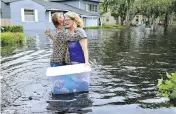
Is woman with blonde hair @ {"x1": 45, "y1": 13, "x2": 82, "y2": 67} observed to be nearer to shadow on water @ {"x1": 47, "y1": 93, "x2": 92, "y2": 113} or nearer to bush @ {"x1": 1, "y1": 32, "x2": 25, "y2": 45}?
shadow on water @ {"x1": 47, "y1": 93, "x2": 92, "y2": 113}

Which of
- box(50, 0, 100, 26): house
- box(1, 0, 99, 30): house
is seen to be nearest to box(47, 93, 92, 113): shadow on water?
box(1, 0, 99, 30): house

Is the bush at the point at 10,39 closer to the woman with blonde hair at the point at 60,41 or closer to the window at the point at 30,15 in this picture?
the woman with blonde hair at the point at 60,41

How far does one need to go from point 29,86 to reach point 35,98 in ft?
4.01

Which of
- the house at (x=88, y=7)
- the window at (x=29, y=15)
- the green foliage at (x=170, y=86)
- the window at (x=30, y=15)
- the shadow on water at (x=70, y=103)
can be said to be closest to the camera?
the shadow on water at (x=70, y=103)

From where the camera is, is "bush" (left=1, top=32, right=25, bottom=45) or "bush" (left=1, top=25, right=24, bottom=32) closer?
"bush" (left=1, top=32, right=25, bottom=45)

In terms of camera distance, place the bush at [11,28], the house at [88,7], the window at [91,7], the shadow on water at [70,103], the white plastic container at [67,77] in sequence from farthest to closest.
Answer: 1. the window at [91,7]
2. the house at [88,7]
3. the bush at [11,28]
4. the white plastic container at [67,77]
5. the shadow on water at [70,103]

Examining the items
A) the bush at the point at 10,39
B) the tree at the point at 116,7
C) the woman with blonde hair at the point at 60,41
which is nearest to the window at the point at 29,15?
the bush at the point at 10,39

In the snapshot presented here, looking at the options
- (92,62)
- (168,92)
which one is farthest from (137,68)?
(168,92)

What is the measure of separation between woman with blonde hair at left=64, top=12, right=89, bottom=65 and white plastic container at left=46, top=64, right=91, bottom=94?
0.26 metres

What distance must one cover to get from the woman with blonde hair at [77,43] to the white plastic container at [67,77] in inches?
10.2

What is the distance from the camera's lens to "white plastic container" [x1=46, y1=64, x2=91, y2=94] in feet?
22.6

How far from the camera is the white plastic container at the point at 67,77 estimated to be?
6.89 m

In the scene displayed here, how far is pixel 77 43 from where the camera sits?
281 inches

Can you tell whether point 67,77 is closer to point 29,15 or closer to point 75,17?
point 75,17
